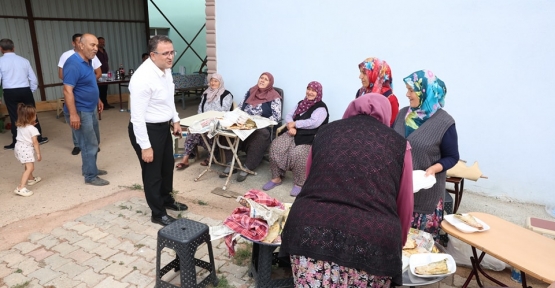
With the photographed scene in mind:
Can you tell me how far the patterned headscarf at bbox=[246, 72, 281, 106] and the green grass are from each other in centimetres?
225

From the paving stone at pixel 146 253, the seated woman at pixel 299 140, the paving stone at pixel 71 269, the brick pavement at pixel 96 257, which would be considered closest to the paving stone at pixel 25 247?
the brick pavement at pixel 96 257

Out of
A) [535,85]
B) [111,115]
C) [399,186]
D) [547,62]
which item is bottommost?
[111,115]

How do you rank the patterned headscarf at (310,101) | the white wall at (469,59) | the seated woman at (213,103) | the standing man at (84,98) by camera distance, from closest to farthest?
the white wall at (469,59) < the standing man at (84,98) < the patterned headscarf at (310,101) < the seated woman at (213,103)

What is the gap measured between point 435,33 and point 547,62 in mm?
1101

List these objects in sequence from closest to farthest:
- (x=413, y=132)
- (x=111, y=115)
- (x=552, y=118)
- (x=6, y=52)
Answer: (x=413, y=132)
(x=552, y=118)
(x=6, y=52)
(x=111, y=115)

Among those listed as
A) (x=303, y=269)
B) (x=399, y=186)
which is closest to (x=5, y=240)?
(x=303, y=269)

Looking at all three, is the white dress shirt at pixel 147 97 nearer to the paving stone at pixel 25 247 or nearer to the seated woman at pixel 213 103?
the paving stone at pixel 25 247

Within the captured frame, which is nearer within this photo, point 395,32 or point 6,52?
point 395,32

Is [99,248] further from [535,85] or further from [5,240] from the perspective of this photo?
[535,85]

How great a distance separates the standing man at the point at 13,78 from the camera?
5.29 m

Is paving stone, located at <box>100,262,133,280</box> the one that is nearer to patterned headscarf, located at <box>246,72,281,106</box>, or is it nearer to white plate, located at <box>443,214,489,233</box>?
white plate, located at <box>443,214,489,233</box>

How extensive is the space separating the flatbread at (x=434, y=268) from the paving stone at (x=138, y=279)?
6.14 ft

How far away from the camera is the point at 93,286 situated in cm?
261

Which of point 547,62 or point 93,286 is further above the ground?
point 547,62
